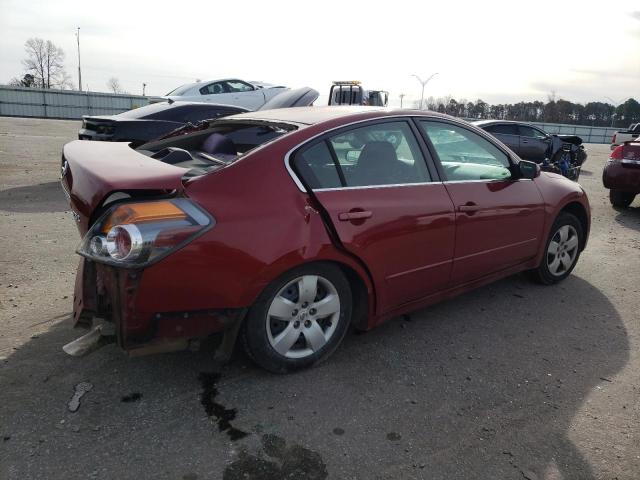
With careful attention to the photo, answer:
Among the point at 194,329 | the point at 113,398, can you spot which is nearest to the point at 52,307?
the point at 113,398

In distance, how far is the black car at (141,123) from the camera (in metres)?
8.62

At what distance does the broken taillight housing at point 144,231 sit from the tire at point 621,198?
8540 mm

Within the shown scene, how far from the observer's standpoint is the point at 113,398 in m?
2.77

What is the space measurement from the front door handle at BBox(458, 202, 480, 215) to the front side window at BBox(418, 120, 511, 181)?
208 mm

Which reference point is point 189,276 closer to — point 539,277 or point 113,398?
point 113,398

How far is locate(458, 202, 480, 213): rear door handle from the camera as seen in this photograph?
3.63 m

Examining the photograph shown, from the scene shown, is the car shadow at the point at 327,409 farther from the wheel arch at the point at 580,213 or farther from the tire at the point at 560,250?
the wheel arch at the point at 580,213

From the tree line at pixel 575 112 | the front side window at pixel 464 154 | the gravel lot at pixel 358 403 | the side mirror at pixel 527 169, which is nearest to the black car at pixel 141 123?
the gravel lot at pixel 358 403

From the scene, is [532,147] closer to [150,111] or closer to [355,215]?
[150,111]

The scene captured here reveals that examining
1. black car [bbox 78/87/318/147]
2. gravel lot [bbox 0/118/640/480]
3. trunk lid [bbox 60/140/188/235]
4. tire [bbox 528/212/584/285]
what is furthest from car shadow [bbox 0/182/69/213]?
tire [bbox 528/212/584/285]

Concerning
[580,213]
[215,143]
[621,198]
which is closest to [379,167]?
[215,143]

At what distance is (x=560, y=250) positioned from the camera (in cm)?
480

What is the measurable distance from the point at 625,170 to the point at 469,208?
6.07m

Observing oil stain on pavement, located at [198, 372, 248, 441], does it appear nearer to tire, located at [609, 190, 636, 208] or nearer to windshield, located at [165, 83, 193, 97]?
tire, located at [609, 190, 636, 208]
